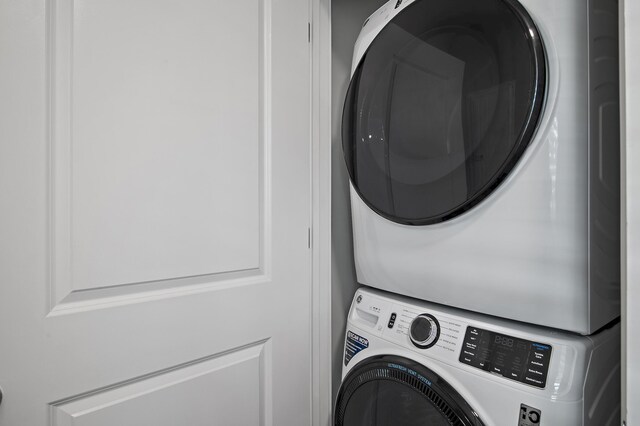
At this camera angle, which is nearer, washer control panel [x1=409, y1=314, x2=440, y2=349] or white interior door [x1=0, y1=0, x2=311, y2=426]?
white interior door [x1=0, y1=0, x2=311, y2=426]

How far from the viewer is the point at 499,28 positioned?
0.80 metres

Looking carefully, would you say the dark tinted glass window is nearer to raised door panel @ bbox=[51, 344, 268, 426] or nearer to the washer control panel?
the washer control panel

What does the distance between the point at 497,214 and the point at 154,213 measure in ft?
2.85

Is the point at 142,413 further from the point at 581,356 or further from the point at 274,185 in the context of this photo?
the point at 581,356

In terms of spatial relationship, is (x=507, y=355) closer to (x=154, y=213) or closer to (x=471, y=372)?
(x=471, y=372)

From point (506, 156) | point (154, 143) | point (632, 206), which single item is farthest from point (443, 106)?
point (154, 143)

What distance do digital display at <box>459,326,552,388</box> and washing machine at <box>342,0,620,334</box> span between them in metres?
0.06

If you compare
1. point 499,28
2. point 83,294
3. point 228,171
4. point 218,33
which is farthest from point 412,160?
point 83,294

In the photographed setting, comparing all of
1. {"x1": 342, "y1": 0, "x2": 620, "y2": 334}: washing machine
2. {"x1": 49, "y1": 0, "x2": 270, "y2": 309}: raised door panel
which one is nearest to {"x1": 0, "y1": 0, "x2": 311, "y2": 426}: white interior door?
{"x1": 49, "y1": 0, "x2": 270, "y2": 309}: raised door panel

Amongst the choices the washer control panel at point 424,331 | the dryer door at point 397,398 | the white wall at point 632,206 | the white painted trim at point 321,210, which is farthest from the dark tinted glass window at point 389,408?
the white wall at point 632,206

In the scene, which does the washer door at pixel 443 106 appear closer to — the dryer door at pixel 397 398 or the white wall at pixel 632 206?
the white wall at pixel 632 206

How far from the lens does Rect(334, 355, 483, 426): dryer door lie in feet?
2.74

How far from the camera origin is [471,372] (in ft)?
2.68

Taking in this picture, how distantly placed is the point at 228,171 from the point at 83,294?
491 millimetres
